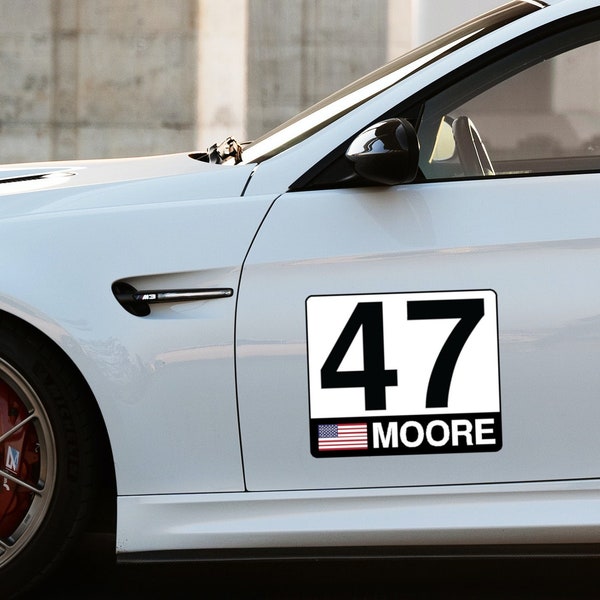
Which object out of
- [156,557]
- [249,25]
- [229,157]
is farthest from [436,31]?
[156,557]

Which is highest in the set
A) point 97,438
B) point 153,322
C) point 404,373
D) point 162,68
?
point 162,68

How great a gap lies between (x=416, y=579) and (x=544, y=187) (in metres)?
1.13

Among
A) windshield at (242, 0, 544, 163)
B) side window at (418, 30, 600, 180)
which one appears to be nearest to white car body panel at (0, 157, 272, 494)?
A: windshield at (242, 0, 544, 163)

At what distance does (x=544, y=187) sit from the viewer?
3043 millimetres

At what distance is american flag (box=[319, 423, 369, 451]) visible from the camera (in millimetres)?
2936

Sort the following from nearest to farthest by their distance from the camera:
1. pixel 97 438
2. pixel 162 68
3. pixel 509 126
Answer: pixel 97 438 → pixel 509 126 → pixel 162 68

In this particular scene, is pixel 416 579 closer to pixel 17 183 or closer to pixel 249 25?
pixel 17 183

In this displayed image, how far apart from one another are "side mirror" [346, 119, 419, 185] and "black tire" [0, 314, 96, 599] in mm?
844

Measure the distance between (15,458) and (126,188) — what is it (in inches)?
27.9

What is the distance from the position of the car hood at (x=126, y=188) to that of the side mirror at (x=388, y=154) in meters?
0.30

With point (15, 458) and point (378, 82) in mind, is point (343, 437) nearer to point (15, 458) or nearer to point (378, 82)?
point (15, 458)

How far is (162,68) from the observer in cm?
1312

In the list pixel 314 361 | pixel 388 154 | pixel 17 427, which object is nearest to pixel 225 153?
pixel 388 154

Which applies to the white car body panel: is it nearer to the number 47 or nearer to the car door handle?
the car door handle
